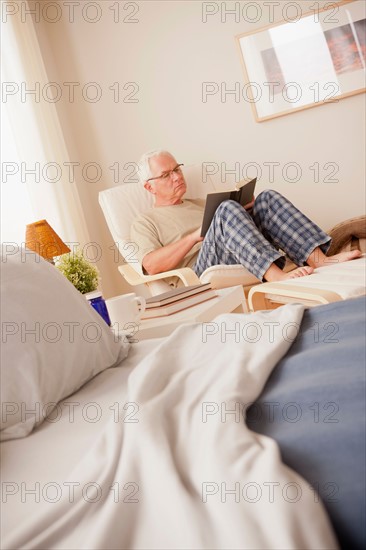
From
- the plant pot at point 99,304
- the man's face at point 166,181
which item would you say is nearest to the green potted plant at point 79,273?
the plant pot at point 99,304

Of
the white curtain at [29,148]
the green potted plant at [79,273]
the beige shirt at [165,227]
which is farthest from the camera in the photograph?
the white curtain at [29,148]

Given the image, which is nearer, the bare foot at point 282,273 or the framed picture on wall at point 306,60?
the bare foot at point 282,273

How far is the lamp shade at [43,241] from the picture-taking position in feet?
9.79

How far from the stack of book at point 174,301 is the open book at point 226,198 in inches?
35.3

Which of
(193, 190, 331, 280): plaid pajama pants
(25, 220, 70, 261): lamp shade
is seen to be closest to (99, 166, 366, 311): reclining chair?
(193, 190, 331, 280): plaid pajama pants

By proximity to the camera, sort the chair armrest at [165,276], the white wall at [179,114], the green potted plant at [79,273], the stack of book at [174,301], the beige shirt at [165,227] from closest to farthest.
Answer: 1. the stack of book at [174,301]
2. the green potted plant at [79,273]
3. the chair armrest at [165,276]
4. the beige shirt at [165,227]
5. the white wall at [179,114]

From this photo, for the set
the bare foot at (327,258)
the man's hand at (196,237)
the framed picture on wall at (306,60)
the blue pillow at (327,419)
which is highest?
the framed picture on wall at (306,60)

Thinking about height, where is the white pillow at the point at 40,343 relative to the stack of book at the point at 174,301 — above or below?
above

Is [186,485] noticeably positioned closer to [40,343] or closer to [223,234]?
[40,343]

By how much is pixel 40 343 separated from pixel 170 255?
7.15 feet

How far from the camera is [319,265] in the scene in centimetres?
311

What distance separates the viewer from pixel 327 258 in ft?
10.2

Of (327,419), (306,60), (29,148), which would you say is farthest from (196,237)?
(327,419)

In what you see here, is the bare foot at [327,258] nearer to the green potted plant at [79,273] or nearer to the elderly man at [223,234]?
the elderly man at [223,234]
